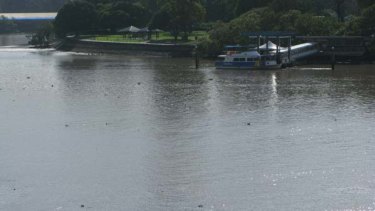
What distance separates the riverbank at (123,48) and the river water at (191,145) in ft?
86.3

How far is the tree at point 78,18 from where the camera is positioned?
9412 cm

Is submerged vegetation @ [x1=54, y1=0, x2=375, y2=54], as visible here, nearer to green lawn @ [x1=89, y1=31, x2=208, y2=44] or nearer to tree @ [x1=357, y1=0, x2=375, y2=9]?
tree @ [x1=357, y1=0, x2=375, y2=9]

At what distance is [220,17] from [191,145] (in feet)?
224

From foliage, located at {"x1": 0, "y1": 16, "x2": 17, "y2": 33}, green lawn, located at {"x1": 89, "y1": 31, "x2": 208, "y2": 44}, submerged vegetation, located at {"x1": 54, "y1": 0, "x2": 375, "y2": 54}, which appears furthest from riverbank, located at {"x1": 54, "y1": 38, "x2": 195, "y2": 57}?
foliage, located at {"x1": 0, "y1": 16, "x2": 17, "y2": 33}

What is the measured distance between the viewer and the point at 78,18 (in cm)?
9400

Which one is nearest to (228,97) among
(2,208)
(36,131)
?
(36,131)

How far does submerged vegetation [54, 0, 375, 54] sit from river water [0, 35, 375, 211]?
17.2 meters

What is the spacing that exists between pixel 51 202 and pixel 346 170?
7222 mm

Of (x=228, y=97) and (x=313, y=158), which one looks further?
(x=228, y=97)

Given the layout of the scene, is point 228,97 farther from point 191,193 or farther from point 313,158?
point 191,193

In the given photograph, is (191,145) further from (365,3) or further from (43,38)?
(43,38)

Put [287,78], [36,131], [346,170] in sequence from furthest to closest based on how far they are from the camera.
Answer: [287,78] → [36,131] → [346,170]

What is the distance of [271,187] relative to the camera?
1962 cm

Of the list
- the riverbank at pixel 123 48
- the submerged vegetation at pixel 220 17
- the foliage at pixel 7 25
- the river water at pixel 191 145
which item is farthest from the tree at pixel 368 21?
the foliage at pixel 7 25
